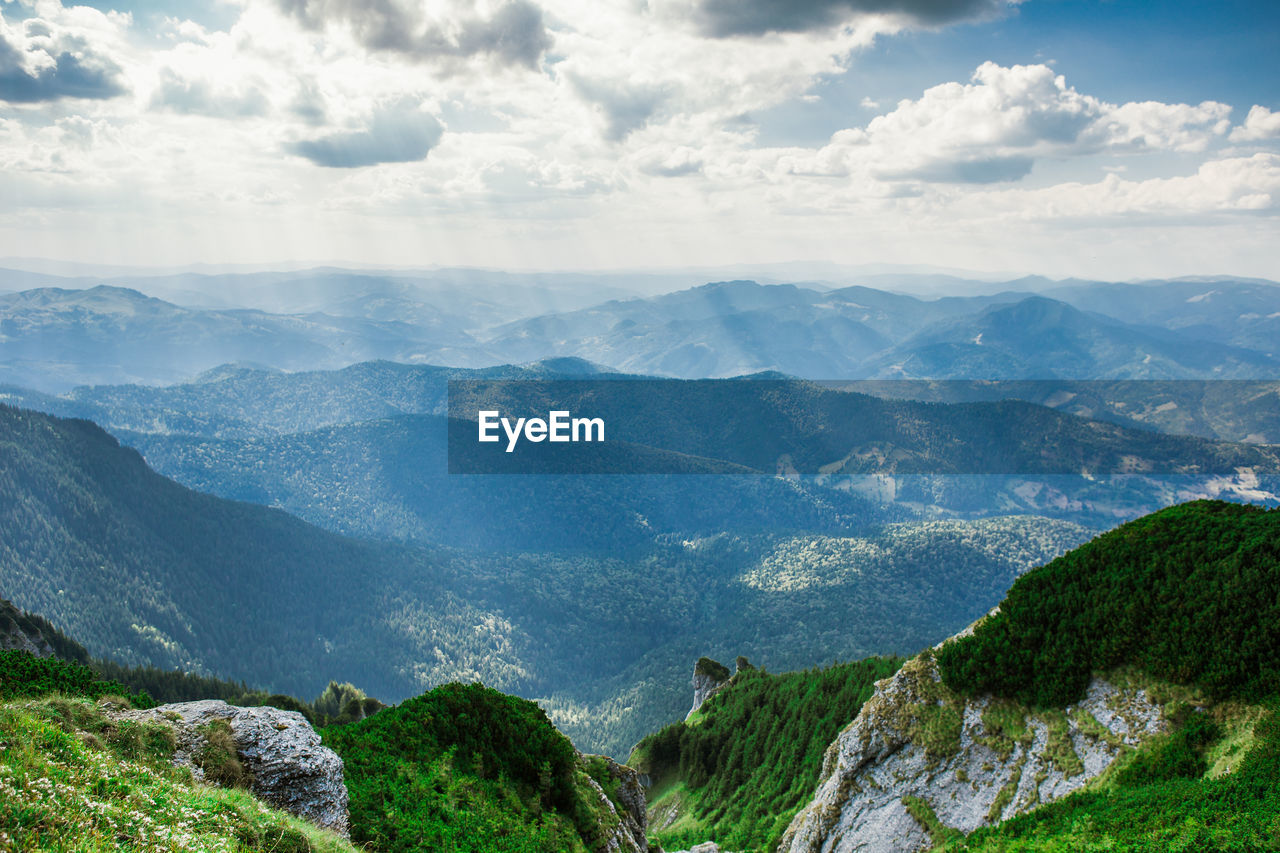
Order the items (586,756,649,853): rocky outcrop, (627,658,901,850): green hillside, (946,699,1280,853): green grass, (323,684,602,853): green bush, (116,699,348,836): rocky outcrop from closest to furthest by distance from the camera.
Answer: (946,699,1280,853): green grass, (116,699,348,836): rocky outcrop, (323,684,602,853): green bush, (586,756,649,853): rocky outcrop, (627,658,901,850): green hillside

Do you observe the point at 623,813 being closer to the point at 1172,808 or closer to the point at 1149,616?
the point at 1172,808

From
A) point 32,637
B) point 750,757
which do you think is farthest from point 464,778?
point 32,637

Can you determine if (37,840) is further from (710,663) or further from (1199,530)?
(710,663)

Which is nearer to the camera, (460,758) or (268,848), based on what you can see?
(268,848)

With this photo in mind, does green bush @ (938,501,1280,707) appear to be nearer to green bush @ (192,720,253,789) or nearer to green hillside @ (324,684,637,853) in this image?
green hillside @ (324,684,637,853)

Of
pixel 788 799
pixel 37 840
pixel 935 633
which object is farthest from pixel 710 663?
pixel 935 633

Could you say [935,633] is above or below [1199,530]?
below

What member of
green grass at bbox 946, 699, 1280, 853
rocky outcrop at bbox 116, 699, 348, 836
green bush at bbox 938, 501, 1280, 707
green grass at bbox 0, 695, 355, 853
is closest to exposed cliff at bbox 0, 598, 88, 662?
rocky outcrop at bbox 116, 699, 348, 836

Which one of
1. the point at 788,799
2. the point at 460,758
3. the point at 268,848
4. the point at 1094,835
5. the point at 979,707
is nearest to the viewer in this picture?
the point at 268,848
